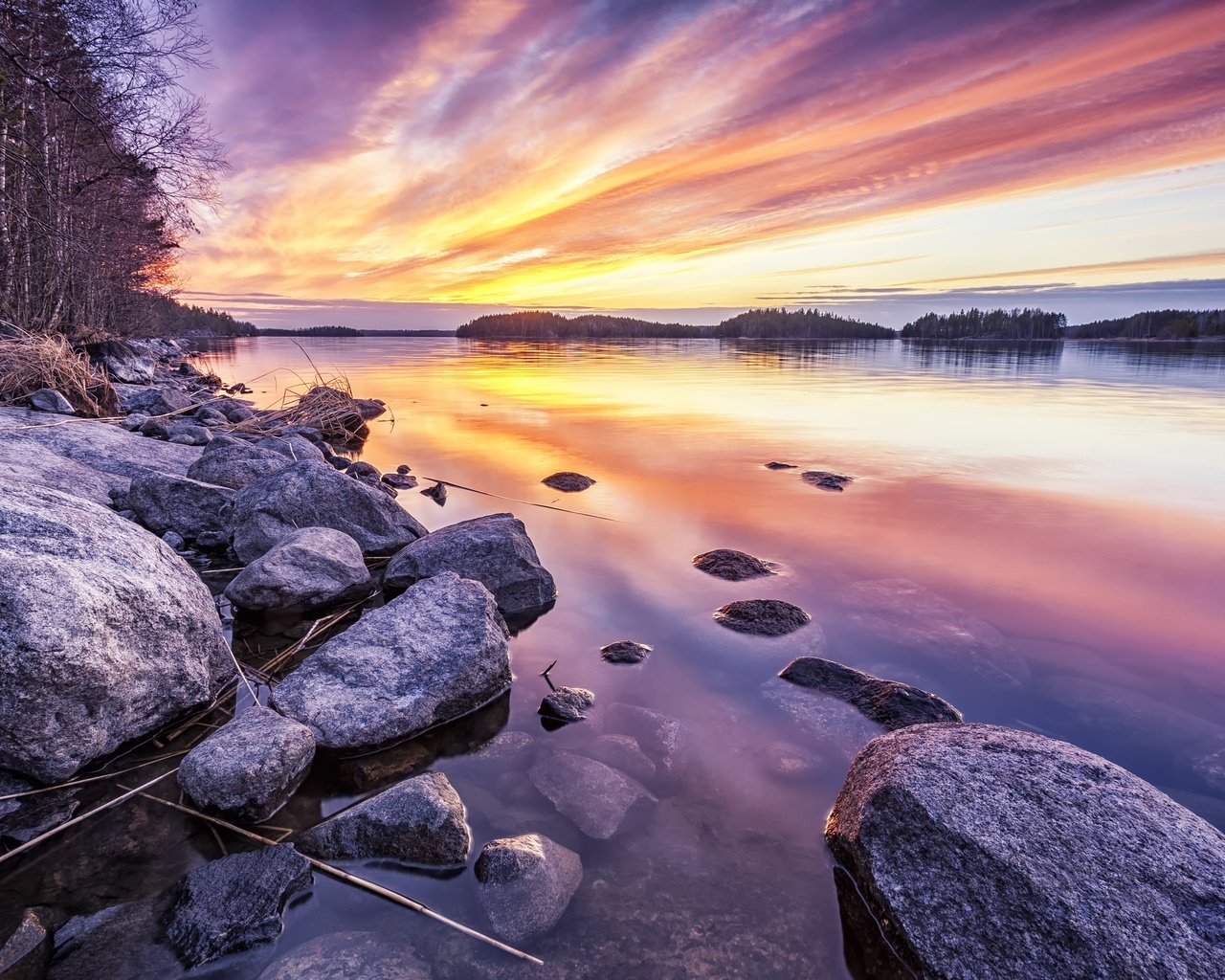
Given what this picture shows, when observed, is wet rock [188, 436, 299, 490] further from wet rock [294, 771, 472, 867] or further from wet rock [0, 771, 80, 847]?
wet rock [294, 771, 472, 867]

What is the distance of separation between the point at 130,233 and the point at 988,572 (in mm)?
29599

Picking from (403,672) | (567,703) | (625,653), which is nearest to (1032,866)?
(567,703)

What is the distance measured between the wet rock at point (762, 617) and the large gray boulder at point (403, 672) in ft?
7.06

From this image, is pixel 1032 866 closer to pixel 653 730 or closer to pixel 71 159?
pixel 653 730

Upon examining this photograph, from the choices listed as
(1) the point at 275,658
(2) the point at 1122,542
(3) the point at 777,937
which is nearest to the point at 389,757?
(1) the point at 275,658

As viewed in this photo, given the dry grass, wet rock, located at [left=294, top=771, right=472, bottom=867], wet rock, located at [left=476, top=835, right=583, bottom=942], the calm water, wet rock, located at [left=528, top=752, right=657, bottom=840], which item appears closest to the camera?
wet rock, located at [left=476, top=835, right=583, bottom=942]

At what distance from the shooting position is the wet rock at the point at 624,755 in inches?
144

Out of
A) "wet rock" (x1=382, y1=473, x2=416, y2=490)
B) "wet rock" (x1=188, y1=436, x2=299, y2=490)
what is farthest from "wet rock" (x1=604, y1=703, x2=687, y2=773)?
"wet rock" (x1=382, y1=473, x2=416, y2=490)

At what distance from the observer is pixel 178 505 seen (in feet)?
21.9

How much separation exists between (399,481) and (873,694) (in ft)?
27.7

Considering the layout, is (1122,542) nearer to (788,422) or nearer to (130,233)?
(788,422)

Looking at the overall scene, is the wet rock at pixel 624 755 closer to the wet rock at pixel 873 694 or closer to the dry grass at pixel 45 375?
the wet rock at pixel 873 694

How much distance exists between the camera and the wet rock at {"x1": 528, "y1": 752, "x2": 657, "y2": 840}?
323 cm

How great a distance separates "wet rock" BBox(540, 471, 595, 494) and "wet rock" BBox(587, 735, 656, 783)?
265 inches
